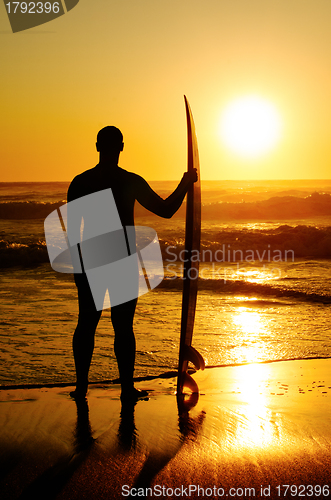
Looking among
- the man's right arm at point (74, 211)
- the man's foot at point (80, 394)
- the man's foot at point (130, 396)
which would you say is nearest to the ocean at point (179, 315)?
the man's foot at point (80, 394)

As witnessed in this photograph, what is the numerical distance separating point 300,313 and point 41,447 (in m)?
3.93

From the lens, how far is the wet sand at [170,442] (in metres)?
1.72

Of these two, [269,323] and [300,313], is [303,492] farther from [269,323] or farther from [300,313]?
[300,313]

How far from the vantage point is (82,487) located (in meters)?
1.70

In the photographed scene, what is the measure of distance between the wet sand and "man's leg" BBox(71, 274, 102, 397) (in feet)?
0.46

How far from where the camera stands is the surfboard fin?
2686 millimetres

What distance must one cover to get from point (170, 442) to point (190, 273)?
3.31 ft

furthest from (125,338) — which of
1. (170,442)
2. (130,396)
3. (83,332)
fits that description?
(170,442)

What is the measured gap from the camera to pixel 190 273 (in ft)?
9.02

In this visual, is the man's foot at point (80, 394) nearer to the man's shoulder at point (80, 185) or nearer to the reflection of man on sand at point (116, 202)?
the reflection of man on sand at point (116, 202)

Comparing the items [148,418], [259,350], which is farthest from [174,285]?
[148,418]
